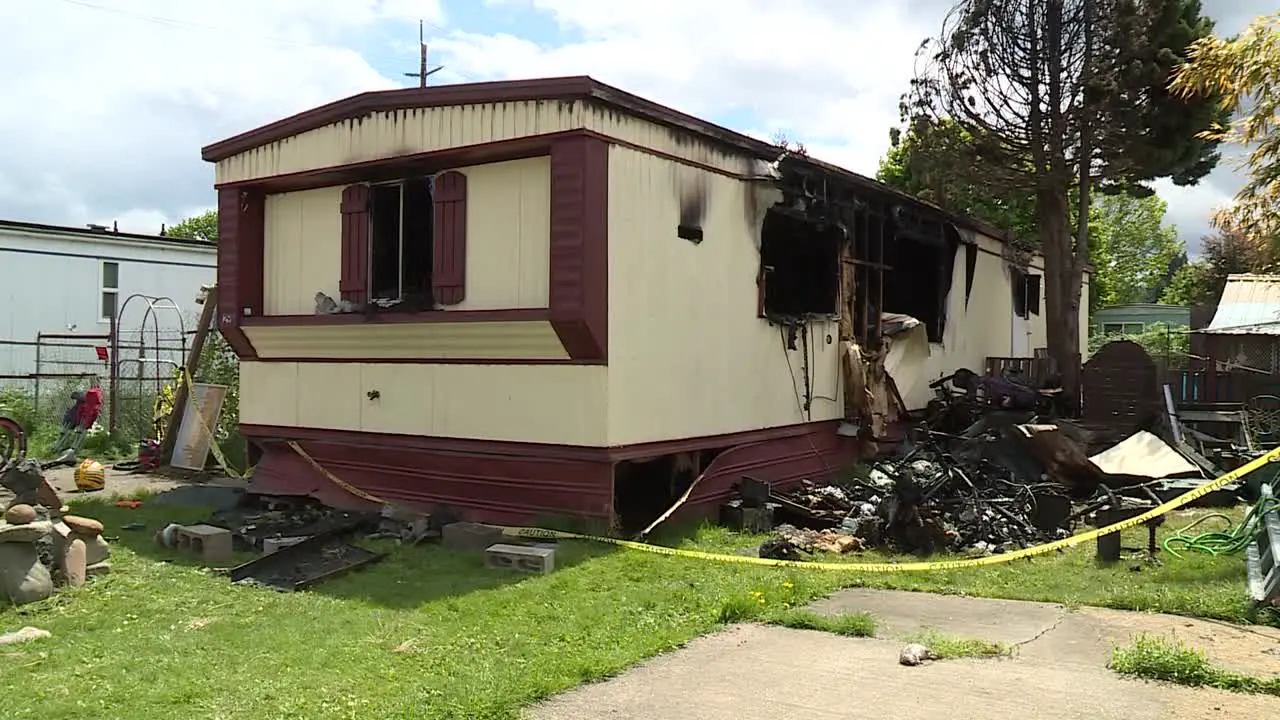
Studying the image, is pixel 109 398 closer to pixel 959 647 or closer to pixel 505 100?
pixel 505 100

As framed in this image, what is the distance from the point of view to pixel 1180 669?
518 centimetres

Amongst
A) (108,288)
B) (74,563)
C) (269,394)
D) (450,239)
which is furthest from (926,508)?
(108,288)

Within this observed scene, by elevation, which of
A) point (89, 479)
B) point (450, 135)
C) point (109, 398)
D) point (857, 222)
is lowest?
point (89, 479)

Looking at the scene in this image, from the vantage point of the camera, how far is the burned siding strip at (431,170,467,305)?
32.5 feet

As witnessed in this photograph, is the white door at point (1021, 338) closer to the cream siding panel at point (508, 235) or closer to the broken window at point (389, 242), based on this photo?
the broken window at point (389, 242)

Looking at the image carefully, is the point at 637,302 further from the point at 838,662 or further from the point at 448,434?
the point at 838,662

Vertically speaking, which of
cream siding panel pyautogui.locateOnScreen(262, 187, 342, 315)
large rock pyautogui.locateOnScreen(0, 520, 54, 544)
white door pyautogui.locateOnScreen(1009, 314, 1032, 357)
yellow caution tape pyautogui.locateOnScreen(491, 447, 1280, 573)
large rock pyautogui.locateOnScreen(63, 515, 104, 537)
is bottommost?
yellow caution tape pyautogui.locateOnScreen(491, 447, 1280, 573)

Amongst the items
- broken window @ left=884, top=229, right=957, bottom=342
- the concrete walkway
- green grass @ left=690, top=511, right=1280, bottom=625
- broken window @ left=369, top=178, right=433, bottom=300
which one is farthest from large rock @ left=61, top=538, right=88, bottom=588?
broken window @ left=884, top=229, right=957, bottom=342

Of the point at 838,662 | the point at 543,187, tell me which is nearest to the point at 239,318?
the point at 543,187

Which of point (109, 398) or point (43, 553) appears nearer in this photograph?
point (43, 553)

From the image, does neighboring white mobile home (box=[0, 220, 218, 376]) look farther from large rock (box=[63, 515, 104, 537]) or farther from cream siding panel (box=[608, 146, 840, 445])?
cream siding panel (box=[608, 146, 840, 445])

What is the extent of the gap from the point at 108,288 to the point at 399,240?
16870 millimetres

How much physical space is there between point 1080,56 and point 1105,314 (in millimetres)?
37572

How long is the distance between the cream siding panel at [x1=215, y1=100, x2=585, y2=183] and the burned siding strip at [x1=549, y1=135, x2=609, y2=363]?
11.5 inches
